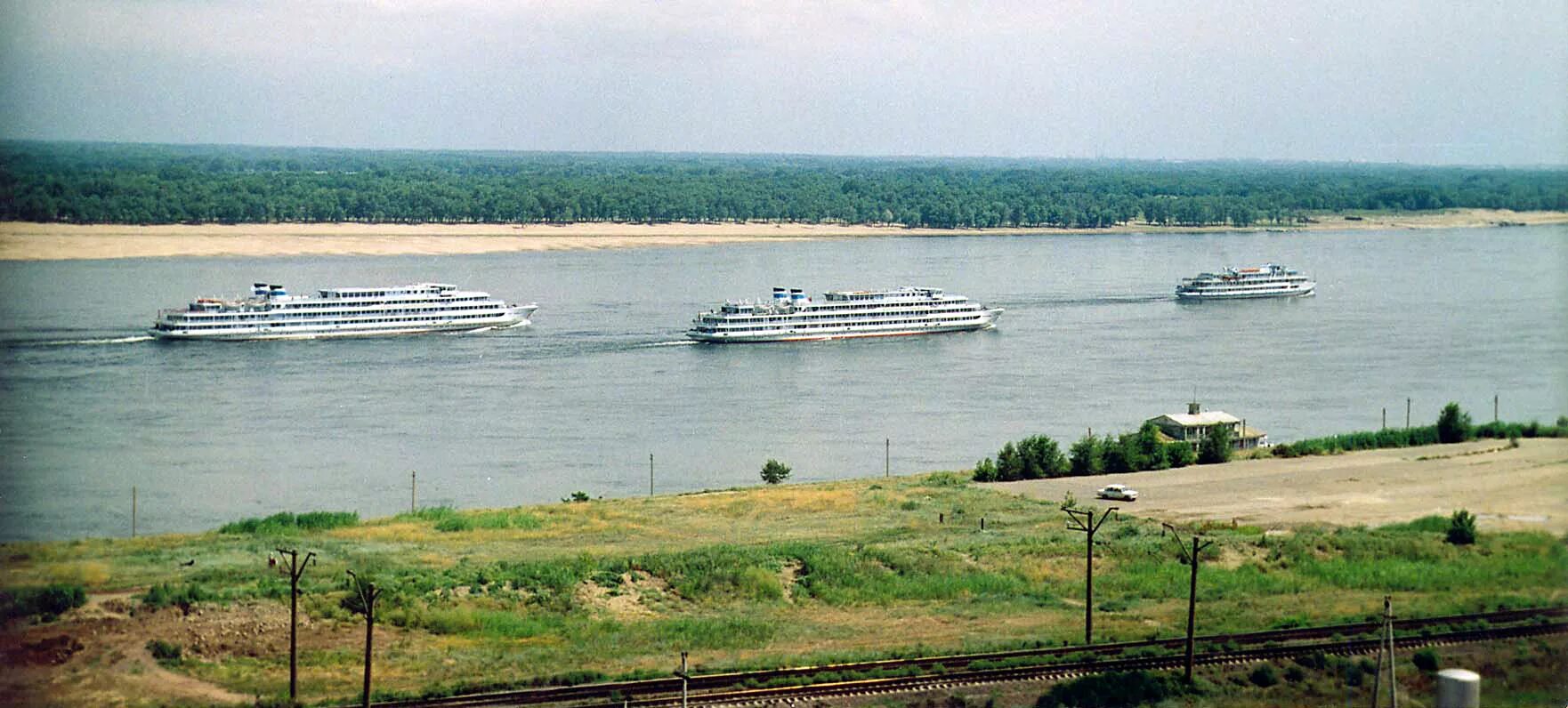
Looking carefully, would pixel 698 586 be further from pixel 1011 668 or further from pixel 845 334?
pixel 845 334

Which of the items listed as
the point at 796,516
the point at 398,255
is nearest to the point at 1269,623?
the point at 796,516

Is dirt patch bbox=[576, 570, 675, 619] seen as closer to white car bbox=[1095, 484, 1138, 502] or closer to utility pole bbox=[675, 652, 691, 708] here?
utility pole bbox=[675, 652, 691, 708]

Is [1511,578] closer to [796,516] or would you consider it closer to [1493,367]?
[796,516]

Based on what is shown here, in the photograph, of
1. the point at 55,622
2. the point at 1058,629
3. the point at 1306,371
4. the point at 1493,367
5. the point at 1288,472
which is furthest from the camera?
the point at 1306,371

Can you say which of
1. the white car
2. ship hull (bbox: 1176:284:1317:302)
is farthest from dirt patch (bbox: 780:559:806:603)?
ship hull (bbox: 1176:284:1317:302)

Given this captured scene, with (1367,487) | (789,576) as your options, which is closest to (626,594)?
(789,576)

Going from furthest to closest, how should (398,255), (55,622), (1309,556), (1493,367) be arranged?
(398,255)
(1493,367)
(1309,556)
(55,622)

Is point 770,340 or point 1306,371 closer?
point 1306,371
